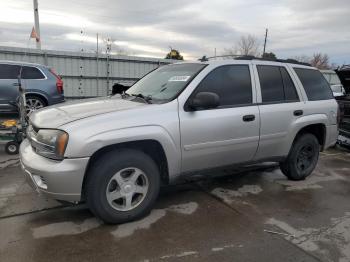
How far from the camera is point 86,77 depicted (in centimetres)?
1402

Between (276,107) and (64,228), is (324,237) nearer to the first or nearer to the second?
(276,107)

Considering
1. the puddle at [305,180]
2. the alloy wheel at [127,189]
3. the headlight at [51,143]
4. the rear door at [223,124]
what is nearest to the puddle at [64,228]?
the alloy wheel at [127,189]

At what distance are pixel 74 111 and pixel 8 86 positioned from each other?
6780 mm

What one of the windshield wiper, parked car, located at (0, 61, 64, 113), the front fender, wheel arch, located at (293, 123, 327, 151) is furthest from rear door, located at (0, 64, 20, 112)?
wheel arch, located at (293, 123, 327, 151)

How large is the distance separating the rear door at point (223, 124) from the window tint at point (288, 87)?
71 centimetres

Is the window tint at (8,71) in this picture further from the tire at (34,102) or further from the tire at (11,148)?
the tire at (11,148)

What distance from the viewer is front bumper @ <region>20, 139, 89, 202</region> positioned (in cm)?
346

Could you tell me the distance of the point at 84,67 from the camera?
13953 millimetres

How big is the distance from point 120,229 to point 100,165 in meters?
0.71

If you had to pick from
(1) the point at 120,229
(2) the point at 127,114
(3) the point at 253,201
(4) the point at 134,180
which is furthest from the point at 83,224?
(3) the point at 253,201

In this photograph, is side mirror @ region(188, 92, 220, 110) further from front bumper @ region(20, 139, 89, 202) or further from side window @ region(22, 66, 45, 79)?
side window @ region(22, 66, 45, 79)

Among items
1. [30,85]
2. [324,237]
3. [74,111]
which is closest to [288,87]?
[324,237]

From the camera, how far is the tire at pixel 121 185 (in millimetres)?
3623

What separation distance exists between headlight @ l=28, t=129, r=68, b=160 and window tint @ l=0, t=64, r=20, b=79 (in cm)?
691
